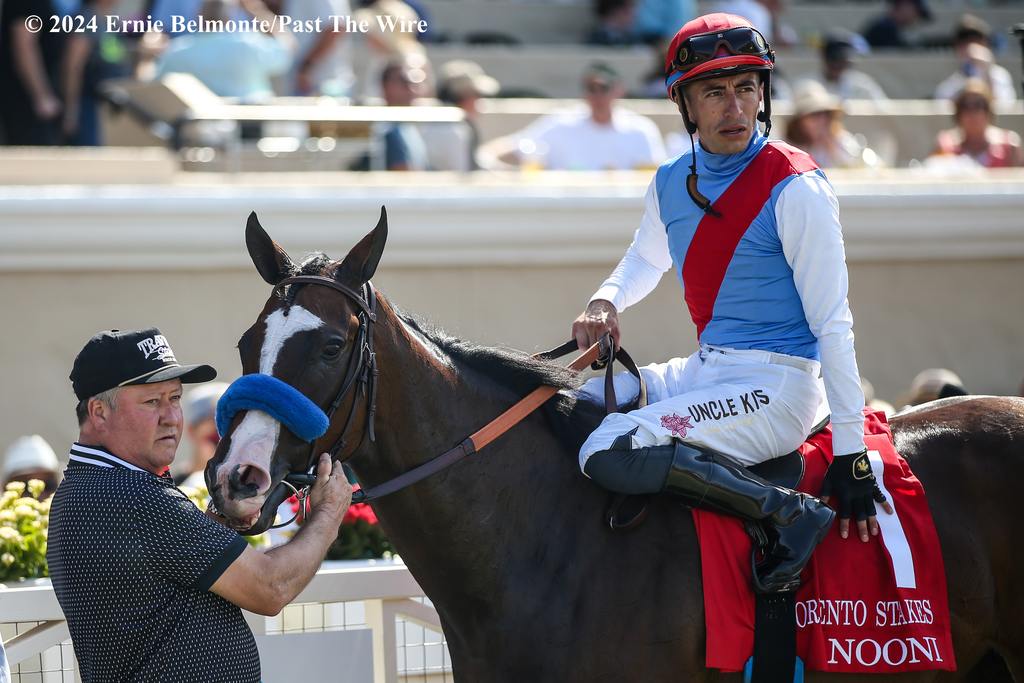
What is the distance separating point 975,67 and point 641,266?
7.73 meters

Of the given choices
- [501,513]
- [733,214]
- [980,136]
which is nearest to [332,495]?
[501,513]

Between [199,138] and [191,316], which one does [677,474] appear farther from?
[199,138]

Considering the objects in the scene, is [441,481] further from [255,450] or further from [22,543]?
[22,543]

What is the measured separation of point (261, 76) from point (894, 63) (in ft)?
20.1

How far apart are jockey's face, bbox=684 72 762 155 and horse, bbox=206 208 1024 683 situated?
2.47 feet

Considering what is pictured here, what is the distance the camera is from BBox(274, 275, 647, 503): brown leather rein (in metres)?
3.13

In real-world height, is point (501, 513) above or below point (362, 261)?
below

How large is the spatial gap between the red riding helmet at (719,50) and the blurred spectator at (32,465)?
133 inches

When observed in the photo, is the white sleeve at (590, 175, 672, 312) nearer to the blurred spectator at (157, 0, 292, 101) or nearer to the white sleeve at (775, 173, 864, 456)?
the white sleeve at (775, 173, 864, 456)

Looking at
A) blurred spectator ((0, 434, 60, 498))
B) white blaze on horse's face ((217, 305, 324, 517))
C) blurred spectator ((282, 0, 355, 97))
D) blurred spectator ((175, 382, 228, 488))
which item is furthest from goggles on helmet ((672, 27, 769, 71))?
blurred spectator ((282, 0, 355, 97))

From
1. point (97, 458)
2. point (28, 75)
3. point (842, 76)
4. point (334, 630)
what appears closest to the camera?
point (97, 458)

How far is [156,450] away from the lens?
3221 millimetres

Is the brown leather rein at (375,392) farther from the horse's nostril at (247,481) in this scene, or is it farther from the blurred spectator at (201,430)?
the blurred spectator at (201,430)

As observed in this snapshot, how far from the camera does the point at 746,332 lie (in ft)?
11.7
